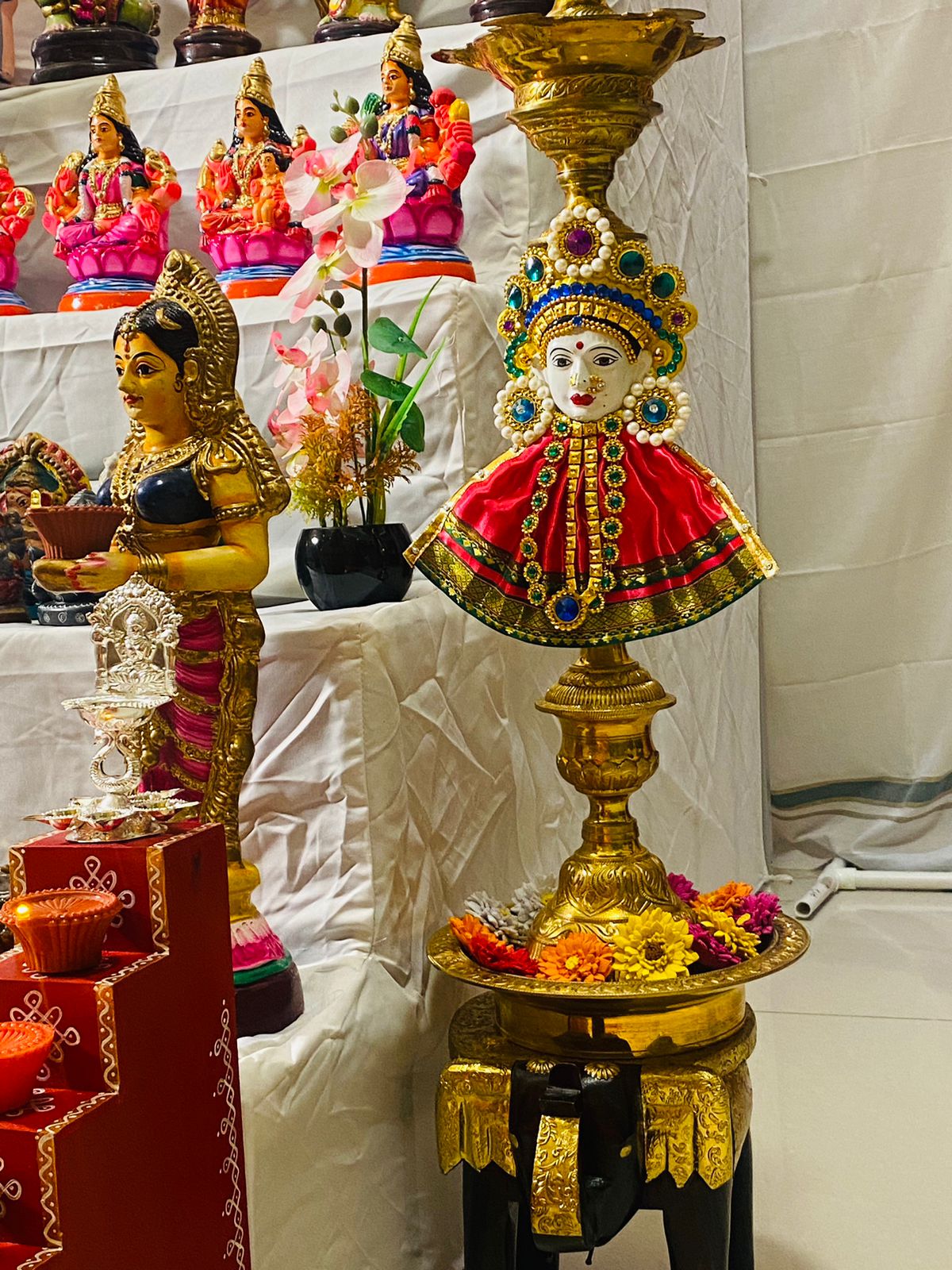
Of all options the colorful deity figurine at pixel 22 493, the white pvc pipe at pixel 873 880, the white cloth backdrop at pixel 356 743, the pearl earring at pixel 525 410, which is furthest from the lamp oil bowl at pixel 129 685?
the white pvc pipe at pixel 873 880

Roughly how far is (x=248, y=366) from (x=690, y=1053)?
872 millimetres

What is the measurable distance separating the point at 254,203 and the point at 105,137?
0.20 m

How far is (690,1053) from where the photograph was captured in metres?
1.30

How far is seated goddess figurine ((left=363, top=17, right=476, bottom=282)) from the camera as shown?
1.63m

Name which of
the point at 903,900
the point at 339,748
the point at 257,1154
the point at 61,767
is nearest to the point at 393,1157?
the point at 257,1154

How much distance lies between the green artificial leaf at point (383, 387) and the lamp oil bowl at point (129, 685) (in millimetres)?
423

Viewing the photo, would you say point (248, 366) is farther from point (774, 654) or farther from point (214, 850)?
point (774, 654)

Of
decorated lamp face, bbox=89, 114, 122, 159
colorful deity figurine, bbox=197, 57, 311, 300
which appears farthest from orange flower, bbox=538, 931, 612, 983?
decorated lamp face, bbox=89, 114, 122, 159

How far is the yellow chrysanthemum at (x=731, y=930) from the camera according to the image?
54.1 inches

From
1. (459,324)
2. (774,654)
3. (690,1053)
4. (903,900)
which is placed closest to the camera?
(690,1053)

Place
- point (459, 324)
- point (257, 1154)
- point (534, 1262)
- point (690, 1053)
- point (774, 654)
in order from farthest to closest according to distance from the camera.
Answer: point (774, 654)
point (459, 324)
point (534, 1262)
point (690, 1053)
point (257, 1154)

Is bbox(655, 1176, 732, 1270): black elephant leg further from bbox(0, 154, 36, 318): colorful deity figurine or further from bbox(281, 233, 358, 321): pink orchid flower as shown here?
bbox(0, 154, 36, 318): colorful deity figurine

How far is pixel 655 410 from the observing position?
1.33 meters

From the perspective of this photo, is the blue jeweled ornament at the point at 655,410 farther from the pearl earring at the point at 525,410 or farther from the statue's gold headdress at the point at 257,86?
the statue's gold headdress at the point at 257,86
